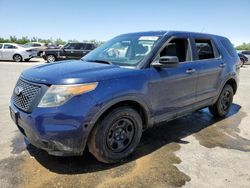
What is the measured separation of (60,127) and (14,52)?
20342 millimetres

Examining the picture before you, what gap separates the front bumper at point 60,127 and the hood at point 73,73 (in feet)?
0.98

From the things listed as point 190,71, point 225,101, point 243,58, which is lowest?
point 243,58

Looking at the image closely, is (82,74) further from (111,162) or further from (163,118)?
(163,118)

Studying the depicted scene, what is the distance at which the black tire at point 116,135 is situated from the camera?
3443mm

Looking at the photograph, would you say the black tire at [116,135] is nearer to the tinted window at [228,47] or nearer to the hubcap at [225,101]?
the hubcap at [225,101]

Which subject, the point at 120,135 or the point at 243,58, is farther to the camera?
the point at 243,58

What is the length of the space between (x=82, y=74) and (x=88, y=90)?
0.27 meters

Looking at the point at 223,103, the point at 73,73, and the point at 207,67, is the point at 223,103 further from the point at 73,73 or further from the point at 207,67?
the point at 73,73

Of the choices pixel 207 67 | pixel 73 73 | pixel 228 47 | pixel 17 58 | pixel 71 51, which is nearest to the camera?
pixel 73 73

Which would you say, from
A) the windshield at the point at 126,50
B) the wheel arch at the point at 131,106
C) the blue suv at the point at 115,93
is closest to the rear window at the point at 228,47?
the blue suv at the point at 115,93

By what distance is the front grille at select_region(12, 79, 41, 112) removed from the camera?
10.8 feet

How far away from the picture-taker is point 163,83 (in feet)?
13.4

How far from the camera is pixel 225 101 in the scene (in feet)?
20.0

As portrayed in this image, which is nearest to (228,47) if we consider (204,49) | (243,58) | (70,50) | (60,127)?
(204,49)
